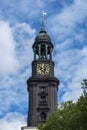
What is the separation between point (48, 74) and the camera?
249 ft

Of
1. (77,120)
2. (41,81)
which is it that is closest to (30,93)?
(41,81)

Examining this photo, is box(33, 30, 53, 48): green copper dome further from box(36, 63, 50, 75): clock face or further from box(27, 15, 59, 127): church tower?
box(36, 63, 50, 75): clock face

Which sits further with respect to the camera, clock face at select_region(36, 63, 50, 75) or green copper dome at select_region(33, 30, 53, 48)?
green copper dome at select_region(33, 30, 53, 48)

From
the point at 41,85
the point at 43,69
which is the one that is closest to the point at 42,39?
the point at 43,69

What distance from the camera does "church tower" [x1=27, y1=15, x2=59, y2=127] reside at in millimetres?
73000

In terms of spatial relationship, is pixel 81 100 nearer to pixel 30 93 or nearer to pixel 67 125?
pixel 67 125

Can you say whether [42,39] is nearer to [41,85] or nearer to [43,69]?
[43,69]

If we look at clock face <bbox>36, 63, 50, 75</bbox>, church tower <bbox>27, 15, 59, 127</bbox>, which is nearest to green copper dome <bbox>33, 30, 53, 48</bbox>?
church tower <bbox>27, 15, 59, 127</bbox>

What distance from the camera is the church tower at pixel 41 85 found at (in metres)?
73.0

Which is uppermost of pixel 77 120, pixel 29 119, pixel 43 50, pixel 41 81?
pixel 43 50

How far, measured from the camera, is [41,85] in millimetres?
75188

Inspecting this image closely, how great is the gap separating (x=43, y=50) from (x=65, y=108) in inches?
1279

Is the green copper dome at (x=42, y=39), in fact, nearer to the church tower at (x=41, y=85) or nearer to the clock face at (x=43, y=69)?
the church tower at (x=41, y=85)

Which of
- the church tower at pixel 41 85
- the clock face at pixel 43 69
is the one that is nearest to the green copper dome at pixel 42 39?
the church tower at pixel 41 85
